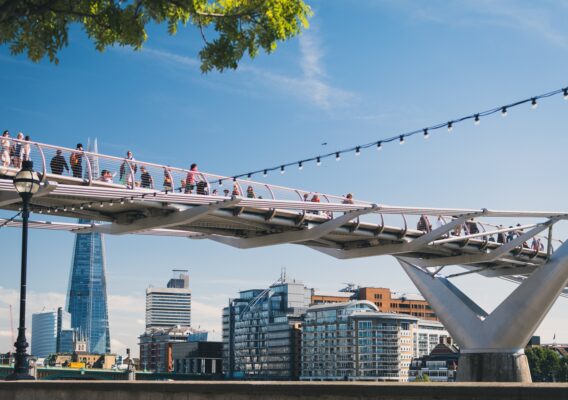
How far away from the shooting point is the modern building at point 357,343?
187 meters

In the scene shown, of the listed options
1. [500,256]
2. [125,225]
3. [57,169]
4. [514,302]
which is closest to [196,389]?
[57,169]

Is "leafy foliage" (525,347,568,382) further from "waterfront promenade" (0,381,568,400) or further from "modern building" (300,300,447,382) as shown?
"waterfront promenade" (0,381,568,400)

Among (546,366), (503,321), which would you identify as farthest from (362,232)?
(546,366)

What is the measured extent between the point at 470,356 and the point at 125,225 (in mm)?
19803

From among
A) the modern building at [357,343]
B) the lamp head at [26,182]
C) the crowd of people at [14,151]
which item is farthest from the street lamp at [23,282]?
the modern building at [357,343]

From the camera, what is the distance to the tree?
1209 cm

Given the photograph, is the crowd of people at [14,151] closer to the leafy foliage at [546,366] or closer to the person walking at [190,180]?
the person walking at [190,180]

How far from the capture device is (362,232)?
4350cm

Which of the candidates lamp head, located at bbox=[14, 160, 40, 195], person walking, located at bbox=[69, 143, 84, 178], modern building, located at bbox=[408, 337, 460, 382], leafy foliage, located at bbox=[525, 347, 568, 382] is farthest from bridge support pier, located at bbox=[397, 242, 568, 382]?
modern building, located at bbox=[408, 337, 460, 382]

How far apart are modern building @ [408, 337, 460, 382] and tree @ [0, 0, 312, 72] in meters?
162

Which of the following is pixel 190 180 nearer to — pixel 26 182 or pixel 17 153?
pixel 17 153

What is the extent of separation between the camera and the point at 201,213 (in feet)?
111

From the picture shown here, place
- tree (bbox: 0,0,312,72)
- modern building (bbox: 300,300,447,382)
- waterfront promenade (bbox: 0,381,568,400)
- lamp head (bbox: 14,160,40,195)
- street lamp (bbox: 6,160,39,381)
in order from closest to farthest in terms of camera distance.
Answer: waterfront promenade (bbox: 0,381,568,400) → tree (bbox: 0,0,312,72) → street lamp (bbox: 6,160,39,381) → lamp head (bbox: 14,160,40,195) → modern building (bbox: 300,300,447,382)

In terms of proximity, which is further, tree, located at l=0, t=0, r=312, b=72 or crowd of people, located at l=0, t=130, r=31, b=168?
crowd of people, located at l=0, t=130, r=31, b=168
